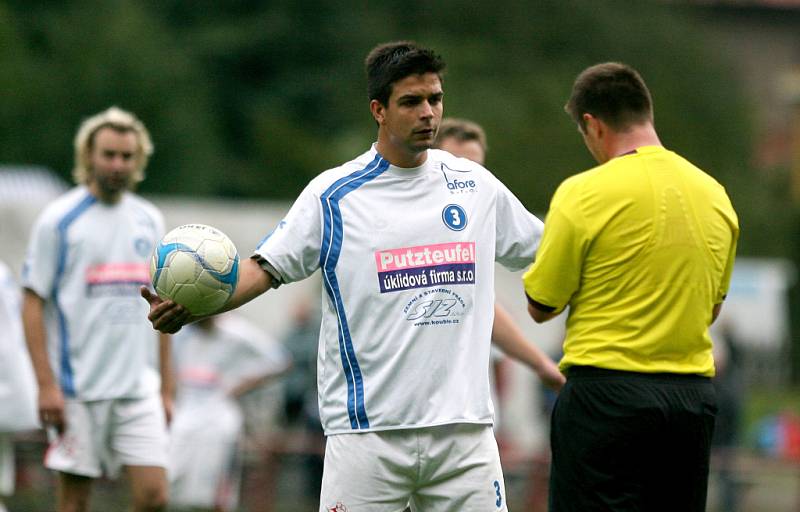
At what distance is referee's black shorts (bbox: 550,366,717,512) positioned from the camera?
5.66m

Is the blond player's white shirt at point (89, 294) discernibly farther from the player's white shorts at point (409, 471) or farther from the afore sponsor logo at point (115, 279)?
the player's white shorts at point (409, 471)

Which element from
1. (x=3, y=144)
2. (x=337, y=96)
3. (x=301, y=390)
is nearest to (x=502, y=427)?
(x=301, y=390)

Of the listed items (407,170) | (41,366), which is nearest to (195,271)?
(407,170)

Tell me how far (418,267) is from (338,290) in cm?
33

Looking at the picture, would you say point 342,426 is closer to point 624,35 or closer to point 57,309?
point 57,309

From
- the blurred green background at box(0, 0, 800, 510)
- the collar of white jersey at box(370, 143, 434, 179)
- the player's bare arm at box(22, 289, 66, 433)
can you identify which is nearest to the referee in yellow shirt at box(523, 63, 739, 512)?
the collar of white jersey at box(370, 143, 434, 179)

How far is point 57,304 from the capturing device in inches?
318

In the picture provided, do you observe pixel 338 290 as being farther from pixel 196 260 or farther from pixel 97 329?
pixel 97 329

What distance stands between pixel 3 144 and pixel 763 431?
74.3 ft

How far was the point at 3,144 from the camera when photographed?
128ft

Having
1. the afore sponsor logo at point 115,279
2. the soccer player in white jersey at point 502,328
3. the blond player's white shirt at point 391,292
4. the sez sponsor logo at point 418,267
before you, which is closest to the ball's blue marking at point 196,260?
the blond player's white shirt at point 391,292

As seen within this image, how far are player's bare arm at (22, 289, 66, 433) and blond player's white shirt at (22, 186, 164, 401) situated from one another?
0.34ft

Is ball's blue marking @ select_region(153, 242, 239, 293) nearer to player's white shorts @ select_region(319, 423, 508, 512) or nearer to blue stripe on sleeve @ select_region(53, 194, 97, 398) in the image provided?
player's white shorts @ select_region(319, 423, 508, 512)

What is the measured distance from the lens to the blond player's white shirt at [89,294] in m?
8.04
